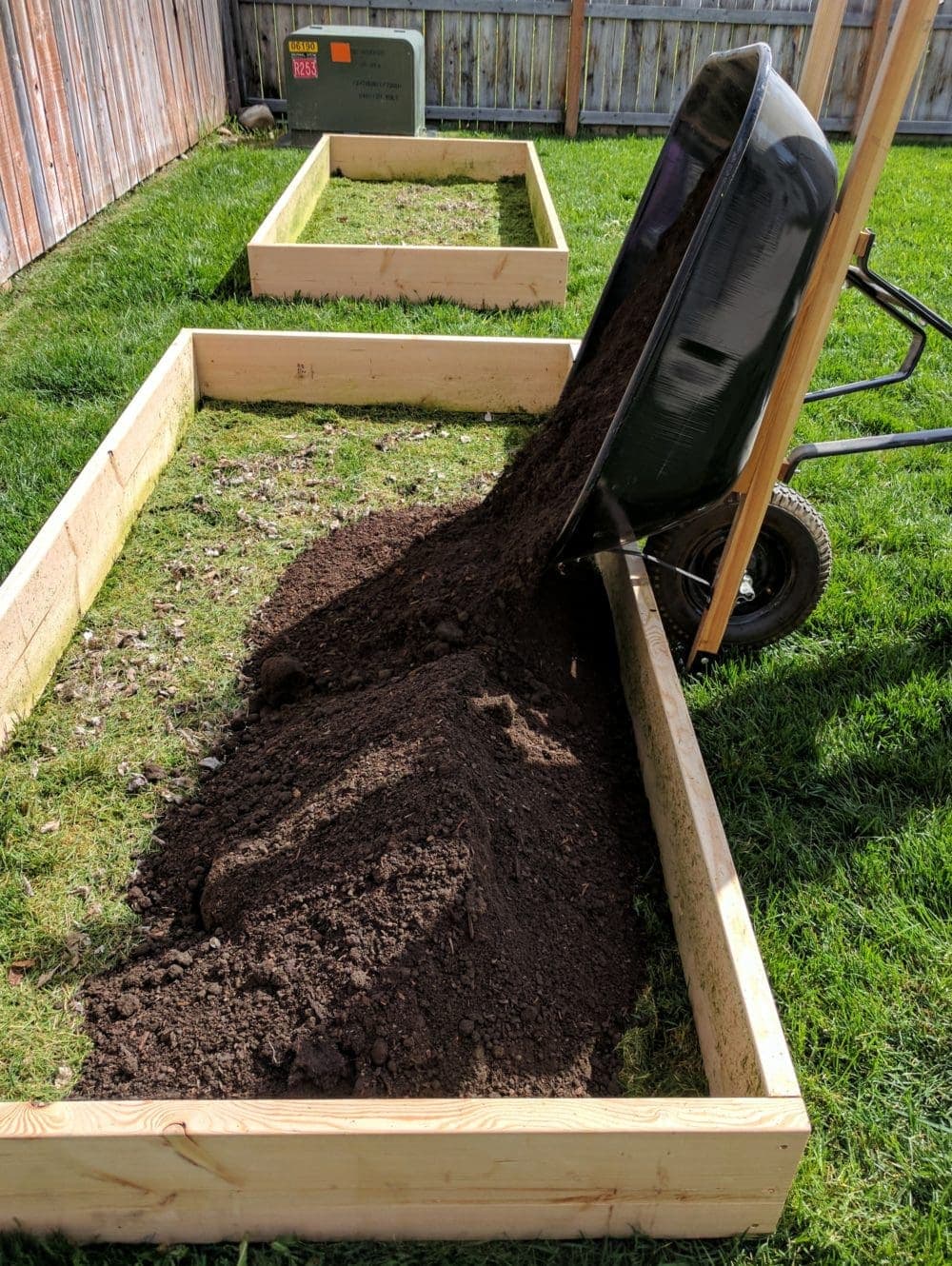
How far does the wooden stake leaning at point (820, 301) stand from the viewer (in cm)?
224

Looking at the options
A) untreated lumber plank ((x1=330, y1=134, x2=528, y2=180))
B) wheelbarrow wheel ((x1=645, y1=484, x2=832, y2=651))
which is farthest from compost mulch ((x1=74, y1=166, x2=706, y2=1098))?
untreated lumber plank ((x1=330, y1=134, x2=528, y2=180))

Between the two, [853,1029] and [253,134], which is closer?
[853,1029]

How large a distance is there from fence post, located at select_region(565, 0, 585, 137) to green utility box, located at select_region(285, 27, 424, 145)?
2.19 meters

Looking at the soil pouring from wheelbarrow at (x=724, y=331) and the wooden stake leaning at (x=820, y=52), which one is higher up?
the wooden stake leaning at (x=820, y=52)

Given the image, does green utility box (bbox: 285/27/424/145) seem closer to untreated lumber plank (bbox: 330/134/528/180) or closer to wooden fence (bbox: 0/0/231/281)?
untreated lumber plank (bbox: 330/134/528/180)

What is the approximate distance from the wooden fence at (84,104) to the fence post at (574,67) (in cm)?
408

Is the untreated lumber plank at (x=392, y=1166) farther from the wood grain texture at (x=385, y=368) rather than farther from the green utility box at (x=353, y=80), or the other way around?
the green utility box at (x=353, y=80)

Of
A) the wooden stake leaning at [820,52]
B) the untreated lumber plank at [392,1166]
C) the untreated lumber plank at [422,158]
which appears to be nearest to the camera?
the untreated lumber plank at [392,1166]

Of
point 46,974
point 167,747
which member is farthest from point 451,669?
point 46,974

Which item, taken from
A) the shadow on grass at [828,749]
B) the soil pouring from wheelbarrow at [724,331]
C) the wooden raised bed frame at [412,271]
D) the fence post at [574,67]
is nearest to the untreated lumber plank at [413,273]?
the wooden raised bed frame at [412,271]

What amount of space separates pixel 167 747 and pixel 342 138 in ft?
25.8

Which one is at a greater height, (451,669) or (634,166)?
(451,669)

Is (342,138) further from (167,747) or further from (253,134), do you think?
(167,747)

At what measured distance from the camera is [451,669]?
2.86m
